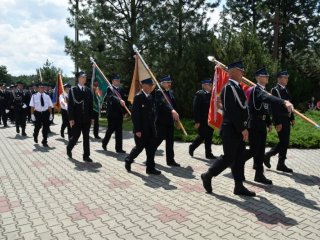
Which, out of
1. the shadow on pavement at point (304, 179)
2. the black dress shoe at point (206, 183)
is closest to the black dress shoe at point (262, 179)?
the shadow on pavement at point (304, 179)

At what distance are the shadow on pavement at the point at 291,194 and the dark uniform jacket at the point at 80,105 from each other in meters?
4.05

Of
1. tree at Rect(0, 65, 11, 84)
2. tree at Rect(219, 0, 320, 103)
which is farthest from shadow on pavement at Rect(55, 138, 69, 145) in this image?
tree at Rect(0, 65, 11, 84)

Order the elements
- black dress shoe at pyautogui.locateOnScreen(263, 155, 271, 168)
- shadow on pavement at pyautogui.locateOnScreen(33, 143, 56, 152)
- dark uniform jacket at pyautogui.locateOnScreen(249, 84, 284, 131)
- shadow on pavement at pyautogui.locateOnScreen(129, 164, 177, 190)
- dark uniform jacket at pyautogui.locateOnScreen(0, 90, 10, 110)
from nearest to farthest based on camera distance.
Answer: dark uniform jacket at pyautogui.locateOnScreen(249, 84, 284, 131) < shadow on pavement at pyautogui.locateOnScreen(129, 164, 177, 190) < black dress shoe at pyautogui.locateOnScreen(263, 155, 271, 168) < shadow on pavement at pyautogui.locateOnScreen(33, 143, 56, 152) < dark uniform jacket at pyautogui.locateOnScreen(0, 90, 10, 110)

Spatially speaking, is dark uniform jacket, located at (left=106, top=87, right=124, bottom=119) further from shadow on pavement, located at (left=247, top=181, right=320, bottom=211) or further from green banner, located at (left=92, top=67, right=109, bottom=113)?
shadow on pavement, located at (left=247, top=181, right=320, bottom=211)

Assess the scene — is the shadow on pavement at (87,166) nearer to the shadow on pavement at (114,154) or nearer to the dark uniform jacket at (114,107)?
the shadow on pavement at (114,154)

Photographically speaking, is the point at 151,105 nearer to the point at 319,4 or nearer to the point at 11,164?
the point at 11,164

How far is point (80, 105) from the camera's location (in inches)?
328

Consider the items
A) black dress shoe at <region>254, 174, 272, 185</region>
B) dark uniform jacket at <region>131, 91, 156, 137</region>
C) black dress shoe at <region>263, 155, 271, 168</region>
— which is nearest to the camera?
black dress shoe at <region>254, 174, 272, 185</region>

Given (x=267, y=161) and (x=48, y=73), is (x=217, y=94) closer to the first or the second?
(x=267, y=161)

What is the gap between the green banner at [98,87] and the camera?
11.0 meters

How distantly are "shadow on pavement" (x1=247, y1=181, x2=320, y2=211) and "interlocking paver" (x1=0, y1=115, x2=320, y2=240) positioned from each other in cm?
1

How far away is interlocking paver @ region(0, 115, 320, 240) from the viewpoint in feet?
14.0

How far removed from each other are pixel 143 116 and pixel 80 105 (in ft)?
6.74

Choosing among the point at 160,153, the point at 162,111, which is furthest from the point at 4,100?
the point at 162,111
